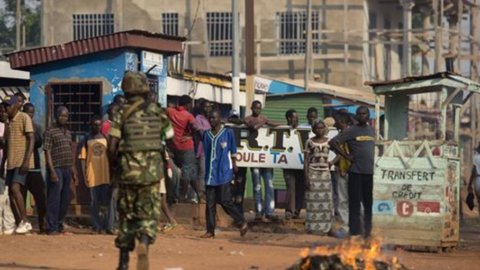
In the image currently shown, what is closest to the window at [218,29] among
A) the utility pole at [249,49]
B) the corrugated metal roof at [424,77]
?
the utility pole at [249,49]

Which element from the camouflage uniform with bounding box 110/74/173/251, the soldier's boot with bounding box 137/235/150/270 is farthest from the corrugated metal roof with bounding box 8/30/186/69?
the soldier's boot with bounding box 137/235/150/270

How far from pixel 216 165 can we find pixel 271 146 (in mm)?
3049

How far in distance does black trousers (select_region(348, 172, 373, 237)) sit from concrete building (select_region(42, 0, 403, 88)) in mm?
24155

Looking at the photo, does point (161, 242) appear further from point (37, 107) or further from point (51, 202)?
point (37, 107)

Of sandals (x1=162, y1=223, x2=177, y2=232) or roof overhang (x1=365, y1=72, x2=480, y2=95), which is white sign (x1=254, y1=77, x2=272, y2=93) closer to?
sandals (x1=162, y1=223, x2=177, y2=232)

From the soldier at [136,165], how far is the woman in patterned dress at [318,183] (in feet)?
19.1

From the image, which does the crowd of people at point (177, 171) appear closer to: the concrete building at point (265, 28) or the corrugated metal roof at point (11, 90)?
the corrugated metal roof at point (11, 90)

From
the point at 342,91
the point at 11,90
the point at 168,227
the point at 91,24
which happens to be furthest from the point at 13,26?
the point at 168,227

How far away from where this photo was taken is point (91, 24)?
4344cm

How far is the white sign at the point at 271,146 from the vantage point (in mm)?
18266

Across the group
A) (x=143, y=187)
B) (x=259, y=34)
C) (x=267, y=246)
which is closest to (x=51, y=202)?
(x=267, y=246)

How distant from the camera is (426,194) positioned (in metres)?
14.5

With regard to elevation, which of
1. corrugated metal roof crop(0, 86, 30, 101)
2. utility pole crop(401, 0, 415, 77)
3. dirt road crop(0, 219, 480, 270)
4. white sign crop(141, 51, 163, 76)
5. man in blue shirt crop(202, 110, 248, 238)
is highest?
utility pole crop(401, 0, 415, 77)

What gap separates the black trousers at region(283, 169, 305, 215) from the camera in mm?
18109
